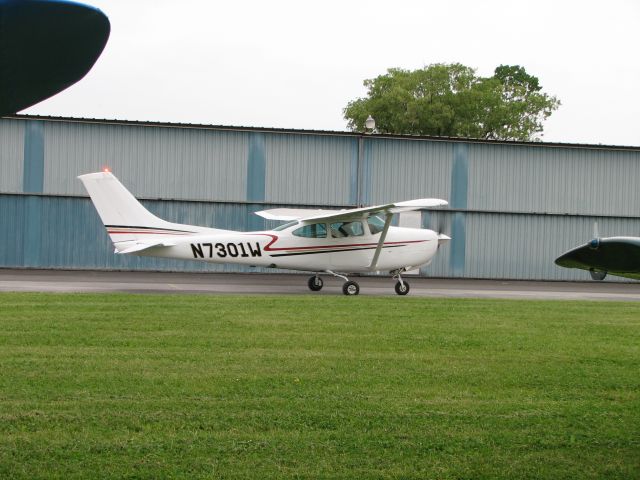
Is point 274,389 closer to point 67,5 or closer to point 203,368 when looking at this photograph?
point 203,368

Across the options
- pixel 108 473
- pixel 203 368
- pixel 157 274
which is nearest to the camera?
pixel 108 473

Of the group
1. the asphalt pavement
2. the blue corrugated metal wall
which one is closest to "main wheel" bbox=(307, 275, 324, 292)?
the asphalt pavement

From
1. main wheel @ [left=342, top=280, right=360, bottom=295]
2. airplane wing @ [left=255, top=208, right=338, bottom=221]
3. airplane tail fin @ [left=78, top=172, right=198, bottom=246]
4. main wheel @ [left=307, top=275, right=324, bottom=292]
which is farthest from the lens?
airplane wing @ [left=255, top=208, right=338, bottom=221]

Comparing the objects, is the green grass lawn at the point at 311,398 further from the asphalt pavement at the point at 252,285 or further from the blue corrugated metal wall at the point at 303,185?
the blue corrugated metal wall at the point at 303,185

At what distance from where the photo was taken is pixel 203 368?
867 centimetres

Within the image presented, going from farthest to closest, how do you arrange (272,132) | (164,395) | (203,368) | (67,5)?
1. (272,132)
2. (203,368)
3. (164,395)
4. (67,5)

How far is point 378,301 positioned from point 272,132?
49.8ft

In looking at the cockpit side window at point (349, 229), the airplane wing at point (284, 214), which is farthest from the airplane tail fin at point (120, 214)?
the airplane wing at point (284, 214)

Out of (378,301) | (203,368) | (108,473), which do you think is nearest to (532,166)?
(378,301)

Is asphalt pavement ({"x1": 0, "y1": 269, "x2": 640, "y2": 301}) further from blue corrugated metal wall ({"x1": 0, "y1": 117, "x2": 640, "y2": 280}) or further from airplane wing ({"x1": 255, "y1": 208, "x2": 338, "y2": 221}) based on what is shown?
airplane wing ({"x1": 255, "y1": 208, "x2": 338, "y2": 221})

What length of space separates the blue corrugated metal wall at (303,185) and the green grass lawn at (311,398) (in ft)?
57.4

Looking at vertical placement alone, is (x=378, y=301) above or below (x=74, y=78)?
below

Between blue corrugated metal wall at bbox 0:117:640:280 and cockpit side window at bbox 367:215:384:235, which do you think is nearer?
cockpit side window at bbox 367:215:384:235

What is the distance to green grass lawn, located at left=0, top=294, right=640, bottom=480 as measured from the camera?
5.52 meters
